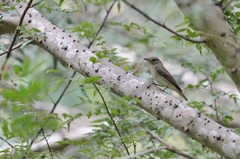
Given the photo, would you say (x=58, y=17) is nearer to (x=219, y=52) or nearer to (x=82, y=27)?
(x=82, y=27)

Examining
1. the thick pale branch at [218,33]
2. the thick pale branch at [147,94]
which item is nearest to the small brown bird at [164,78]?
the thick pale branch at [218,33]

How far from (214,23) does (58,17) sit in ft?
7.73

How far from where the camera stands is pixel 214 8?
2537 mm

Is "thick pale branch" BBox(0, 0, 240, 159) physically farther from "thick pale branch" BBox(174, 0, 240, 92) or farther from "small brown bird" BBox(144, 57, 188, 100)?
"small brown bird" BBox(144, 57, 188, 100)

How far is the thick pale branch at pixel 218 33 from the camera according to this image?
2494 millimetres

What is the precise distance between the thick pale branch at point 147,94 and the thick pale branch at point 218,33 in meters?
0.57

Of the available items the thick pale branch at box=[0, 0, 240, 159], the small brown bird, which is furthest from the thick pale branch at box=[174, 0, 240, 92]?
the small brown bird

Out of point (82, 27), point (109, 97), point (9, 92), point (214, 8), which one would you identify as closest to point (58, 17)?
point (109, 97)

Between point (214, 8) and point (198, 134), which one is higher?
point (214, 8)

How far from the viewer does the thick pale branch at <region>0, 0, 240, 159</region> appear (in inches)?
77.8

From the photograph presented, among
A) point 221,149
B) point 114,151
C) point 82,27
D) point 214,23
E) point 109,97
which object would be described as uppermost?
point 214,23

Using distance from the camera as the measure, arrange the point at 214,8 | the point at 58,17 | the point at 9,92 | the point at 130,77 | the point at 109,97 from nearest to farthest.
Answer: the point at 9,92 < the point at 130,77 < the point at 214,8 < the point at 109,97 < the point at 58,17

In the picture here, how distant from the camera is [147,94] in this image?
2156mm

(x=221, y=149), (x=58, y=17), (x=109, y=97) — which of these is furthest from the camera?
(x=58, y=17)
